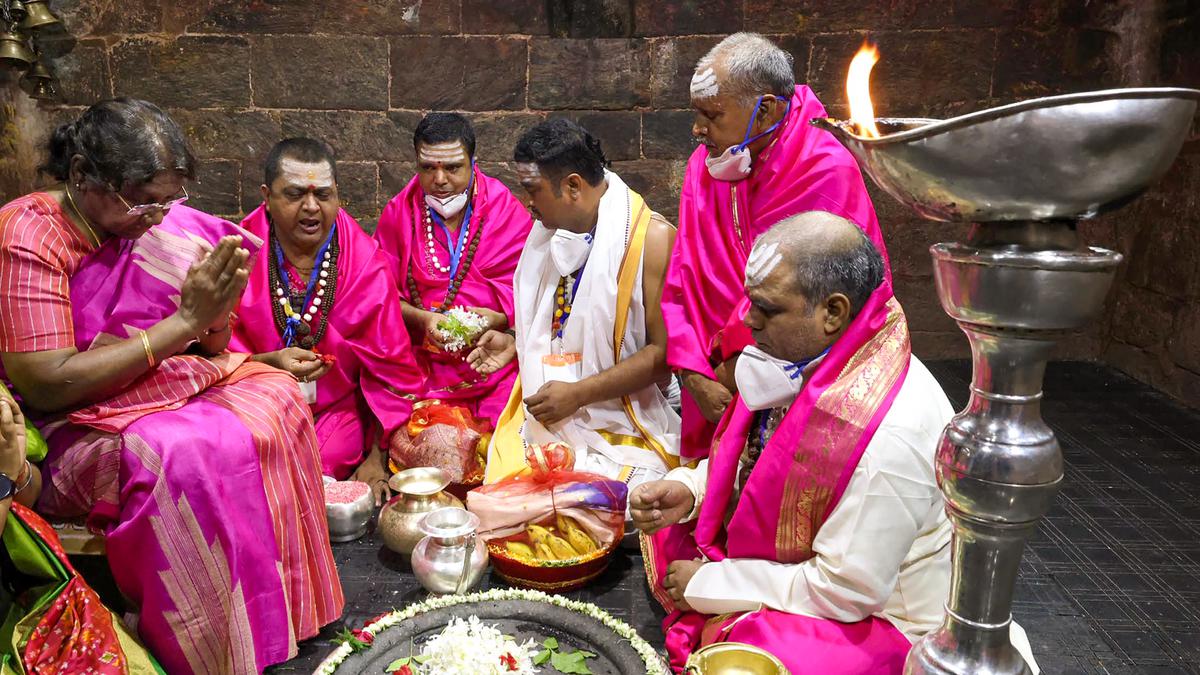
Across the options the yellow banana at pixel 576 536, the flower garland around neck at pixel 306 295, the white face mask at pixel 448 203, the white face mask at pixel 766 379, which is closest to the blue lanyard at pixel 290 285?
the flower garland around neck at pixel 306 295

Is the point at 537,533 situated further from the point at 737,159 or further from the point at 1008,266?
the point at 1008,266

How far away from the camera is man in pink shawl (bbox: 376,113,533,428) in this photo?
4.71 metres

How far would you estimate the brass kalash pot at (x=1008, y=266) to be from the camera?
868 millimetres

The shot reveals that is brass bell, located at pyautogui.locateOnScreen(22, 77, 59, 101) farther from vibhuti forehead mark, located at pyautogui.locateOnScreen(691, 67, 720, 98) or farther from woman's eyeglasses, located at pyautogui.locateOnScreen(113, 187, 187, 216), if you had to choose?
vibhuti forehead mark, located at pyautogui.locateOnScreen(691, 67, 720, 98)

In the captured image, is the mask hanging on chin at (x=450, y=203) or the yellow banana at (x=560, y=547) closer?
the yellow banana at (x=560, y=547)

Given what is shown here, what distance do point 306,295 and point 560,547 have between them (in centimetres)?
191

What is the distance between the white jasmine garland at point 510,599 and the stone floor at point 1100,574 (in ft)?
3.29

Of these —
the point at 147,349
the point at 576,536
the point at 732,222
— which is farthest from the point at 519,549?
the point at 732,222

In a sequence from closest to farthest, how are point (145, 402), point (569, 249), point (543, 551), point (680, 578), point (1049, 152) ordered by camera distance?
point (1049, 152)
point (680, 578)
point (145, 402)
point (543, 551)
point (569, 249)

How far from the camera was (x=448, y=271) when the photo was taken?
4.93m

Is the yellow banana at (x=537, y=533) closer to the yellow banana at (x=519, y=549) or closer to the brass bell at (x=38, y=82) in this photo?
the yellow banana at (x=519, y=549)

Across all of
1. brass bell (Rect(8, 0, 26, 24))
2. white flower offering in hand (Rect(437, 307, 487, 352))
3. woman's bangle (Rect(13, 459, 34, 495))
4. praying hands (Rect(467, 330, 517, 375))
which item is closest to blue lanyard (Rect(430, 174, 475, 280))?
white flower offering in hand (Rect(437, 307, 487, 352))

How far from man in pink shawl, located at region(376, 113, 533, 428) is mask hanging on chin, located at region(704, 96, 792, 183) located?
162cm

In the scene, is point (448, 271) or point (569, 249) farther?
point (448, 271)
